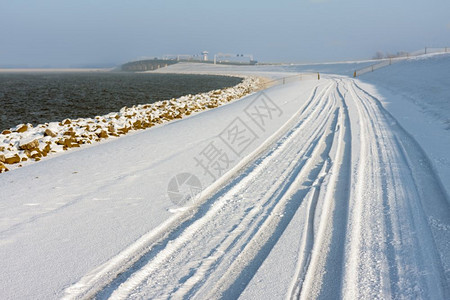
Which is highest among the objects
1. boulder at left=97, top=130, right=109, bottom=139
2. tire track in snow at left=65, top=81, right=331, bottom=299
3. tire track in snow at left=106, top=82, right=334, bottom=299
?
tire track in snow at left=106, top=82, right=334, bottom=299

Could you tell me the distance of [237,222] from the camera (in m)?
4.40

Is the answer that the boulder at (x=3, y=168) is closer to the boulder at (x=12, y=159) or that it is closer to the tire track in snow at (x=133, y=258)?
the boulder at (x=12, y=159)

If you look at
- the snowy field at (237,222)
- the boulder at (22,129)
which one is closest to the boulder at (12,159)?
the snowy field at (237,222)

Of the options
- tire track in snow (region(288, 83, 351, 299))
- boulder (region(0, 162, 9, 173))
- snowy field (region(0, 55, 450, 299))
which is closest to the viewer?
tire track in snow (region(288, 83, 351, 299))

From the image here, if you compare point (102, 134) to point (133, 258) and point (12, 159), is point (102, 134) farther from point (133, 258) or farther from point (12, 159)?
point (133, 258)

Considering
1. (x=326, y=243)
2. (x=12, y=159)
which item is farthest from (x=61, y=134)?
(x=326, y=243)

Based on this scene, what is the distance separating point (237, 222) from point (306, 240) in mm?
899

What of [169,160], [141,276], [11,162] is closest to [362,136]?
[169,160]

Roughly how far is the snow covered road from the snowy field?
2cm

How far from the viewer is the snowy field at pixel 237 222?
3217mm

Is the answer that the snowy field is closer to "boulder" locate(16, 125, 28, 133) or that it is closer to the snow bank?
the snow bank

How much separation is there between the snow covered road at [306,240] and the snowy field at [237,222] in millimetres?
16

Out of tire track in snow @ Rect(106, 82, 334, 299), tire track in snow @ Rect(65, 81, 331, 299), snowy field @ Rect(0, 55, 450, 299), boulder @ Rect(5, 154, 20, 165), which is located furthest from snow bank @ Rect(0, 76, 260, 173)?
tire track in snow @ Rect(106, 82, 334, 299)

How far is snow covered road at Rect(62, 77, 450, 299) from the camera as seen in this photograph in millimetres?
3135
